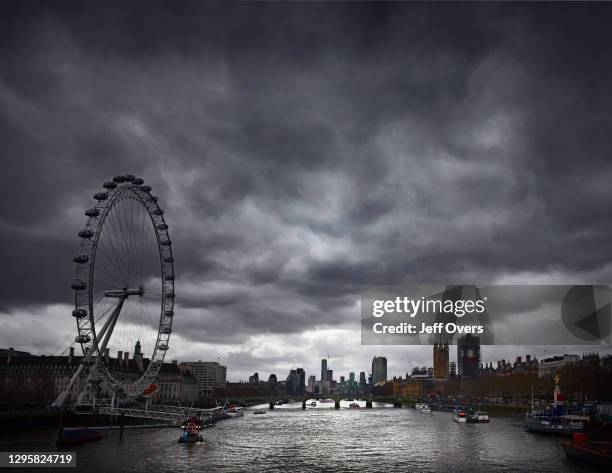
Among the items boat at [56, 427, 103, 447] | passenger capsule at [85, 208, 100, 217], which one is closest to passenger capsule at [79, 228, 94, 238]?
passenger capsule at [85, 208, 100, 217]

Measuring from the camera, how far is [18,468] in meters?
56.6

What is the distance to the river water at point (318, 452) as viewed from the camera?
63.1 meters

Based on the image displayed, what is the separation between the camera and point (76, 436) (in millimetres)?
78562

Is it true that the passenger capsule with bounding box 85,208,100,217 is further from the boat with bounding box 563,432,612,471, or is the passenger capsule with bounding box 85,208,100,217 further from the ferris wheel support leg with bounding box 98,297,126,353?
the boat with bounding box 563,432,612,471

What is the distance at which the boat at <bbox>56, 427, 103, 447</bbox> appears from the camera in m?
74.9

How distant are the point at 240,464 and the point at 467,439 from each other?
45450 millimetres

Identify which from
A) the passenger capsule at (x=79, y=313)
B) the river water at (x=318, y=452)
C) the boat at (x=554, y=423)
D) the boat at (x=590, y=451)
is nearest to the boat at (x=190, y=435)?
the river water at (x=318, y=452)

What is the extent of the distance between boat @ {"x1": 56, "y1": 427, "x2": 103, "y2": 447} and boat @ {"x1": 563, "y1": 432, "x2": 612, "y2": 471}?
61.9 m

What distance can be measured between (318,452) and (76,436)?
33.0 m

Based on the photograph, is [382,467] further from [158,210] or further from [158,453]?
[158,210]

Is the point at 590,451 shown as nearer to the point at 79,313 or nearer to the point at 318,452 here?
the point at 318,452

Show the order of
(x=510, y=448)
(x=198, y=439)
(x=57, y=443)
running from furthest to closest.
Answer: (x=198, y=439), (x=510, y=448), (x=57, y=443)

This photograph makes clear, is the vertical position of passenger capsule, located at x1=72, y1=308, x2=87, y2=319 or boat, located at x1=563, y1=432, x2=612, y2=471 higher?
passenger capsule, located at x1=72, y1=308, x2=87, y2=319

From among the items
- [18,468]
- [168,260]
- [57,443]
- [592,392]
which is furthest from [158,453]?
[592,392]
